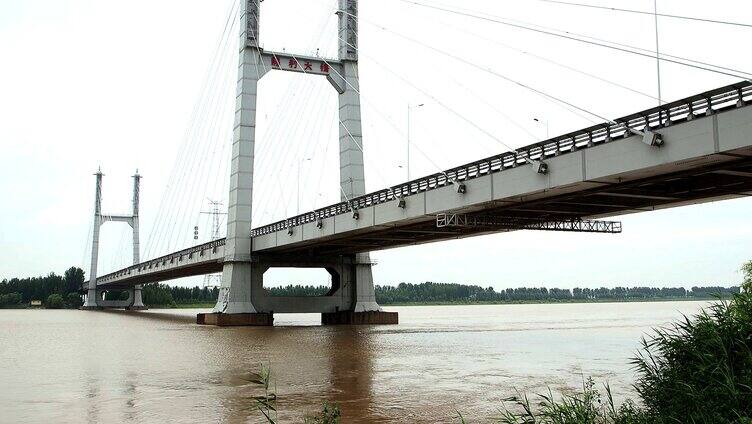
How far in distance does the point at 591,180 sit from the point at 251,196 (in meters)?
35.5

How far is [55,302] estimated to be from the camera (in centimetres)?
16425

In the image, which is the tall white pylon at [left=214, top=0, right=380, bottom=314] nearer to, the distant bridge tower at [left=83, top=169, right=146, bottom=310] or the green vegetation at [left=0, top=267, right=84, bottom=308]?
the distant bridge tower at [left=83, top=169, right=146, bottom=310]

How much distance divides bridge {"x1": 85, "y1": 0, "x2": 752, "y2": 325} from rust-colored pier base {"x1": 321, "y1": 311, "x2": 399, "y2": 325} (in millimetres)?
95

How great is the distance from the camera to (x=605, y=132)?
25219 mm

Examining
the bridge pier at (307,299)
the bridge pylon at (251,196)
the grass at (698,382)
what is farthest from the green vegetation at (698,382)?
the bridge pier at (307,299)

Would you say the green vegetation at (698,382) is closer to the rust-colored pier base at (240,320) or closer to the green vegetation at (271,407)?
the green vegetation at (271,407)

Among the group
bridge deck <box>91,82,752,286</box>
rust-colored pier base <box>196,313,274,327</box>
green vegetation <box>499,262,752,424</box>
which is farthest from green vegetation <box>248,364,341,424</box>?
rust-colored pier base <box>196,313,274,327</box>

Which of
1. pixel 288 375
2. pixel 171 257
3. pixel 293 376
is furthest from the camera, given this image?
pixel 171 257

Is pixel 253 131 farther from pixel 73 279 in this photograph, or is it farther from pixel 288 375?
pixel 73 279

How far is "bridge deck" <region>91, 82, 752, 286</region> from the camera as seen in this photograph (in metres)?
21.4

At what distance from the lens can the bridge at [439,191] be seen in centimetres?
2267

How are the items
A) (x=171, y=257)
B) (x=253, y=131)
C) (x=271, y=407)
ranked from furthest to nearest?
(x=171, y=257), (x=253, y=131), (x=271, y=407)

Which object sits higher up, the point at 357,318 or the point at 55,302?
the point at 55,302

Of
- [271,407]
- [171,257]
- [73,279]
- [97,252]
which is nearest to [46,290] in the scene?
[73,279]
